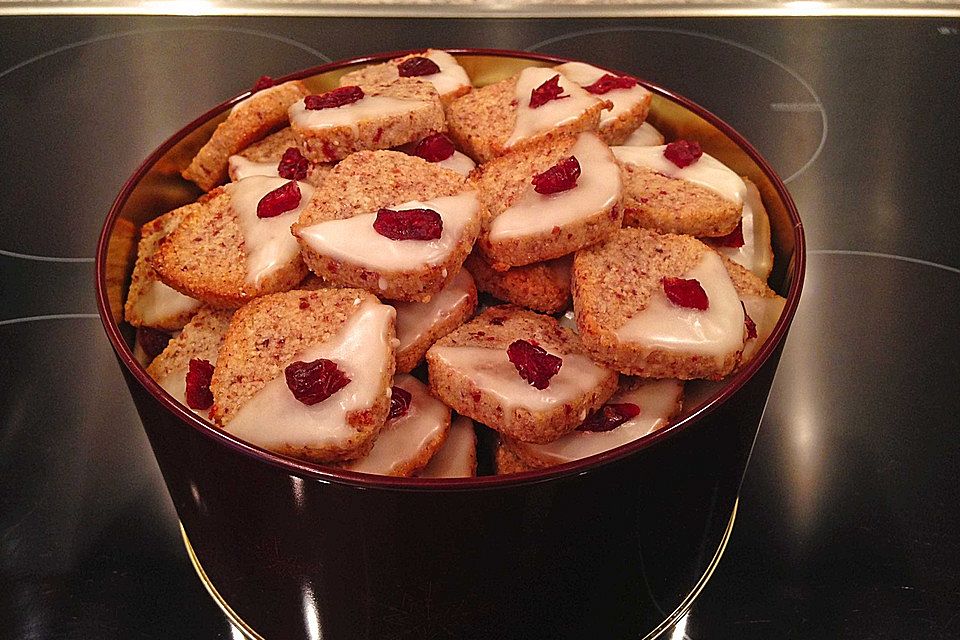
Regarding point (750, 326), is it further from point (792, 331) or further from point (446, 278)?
point (792, 331)

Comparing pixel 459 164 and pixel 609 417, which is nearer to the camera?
pixel 609 417

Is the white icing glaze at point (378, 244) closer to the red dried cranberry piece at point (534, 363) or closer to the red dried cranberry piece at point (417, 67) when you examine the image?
the red dried cranberry piece at point (534, 363)

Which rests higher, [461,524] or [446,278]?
[446,278]

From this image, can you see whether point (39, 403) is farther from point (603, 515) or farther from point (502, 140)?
point (603, 515)

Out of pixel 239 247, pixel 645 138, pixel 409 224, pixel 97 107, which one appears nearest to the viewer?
pixel 409 224

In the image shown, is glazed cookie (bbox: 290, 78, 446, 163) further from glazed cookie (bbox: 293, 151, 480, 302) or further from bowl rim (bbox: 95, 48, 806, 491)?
bowl rim (bbox: 95, 48, 806, 491)

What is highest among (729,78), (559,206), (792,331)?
(559,206)

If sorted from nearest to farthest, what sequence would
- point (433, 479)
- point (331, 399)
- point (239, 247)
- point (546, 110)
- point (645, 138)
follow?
point (433, 479), point (331, 399), point (239, 247), point (546, 110), point (645, 138)

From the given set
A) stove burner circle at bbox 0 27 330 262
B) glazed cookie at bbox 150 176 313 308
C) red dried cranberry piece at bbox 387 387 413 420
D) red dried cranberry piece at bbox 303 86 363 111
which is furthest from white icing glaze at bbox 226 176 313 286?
stove burner circle at bbox 0 27 330 262

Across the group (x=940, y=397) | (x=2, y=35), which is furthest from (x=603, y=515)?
(x=2, y=35)

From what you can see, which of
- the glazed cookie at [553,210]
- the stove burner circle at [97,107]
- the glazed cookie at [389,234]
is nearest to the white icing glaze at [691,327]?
the glazed cookie at [553,210]

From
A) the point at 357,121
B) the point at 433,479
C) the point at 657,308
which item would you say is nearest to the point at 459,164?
the point at 357,121
